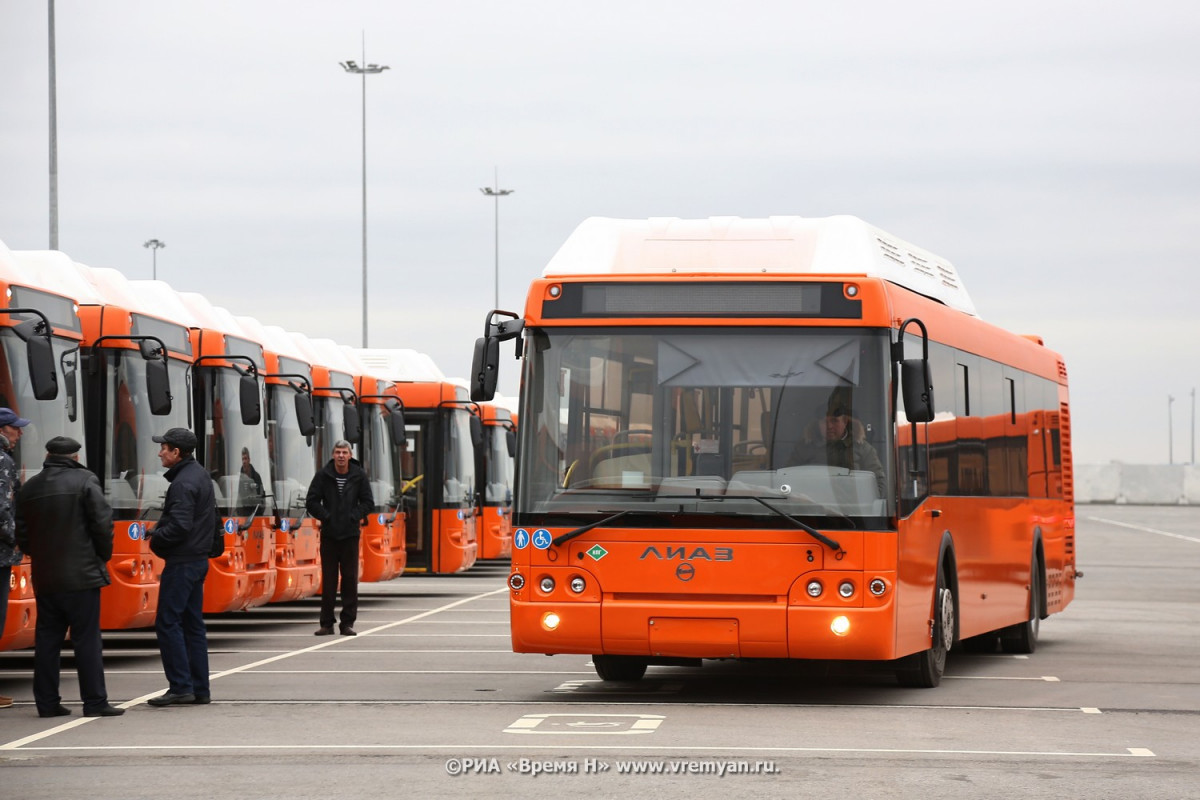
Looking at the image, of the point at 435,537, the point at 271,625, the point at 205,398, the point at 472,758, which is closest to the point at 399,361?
the point at 435,537

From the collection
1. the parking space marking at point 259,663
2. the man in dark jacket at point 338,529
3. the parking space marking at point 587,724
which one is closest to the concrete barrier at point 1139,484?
the parking space marking at point 259,663

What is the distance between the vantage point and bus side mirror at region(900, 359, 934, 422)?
12.3 metres

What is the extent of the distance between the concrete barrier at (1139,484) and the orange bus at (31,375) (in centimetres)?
8091

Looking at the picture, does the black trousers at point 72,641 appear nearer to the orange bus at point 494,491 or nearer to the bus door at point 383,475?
the bus door at point 383,475

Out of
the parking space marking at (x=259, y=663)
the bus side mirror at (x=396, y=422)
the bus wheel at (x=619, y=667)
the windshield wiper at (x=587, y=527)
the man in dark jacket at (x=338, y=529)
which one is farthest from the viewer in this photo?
the bus side mirror at (x=396, y=422)

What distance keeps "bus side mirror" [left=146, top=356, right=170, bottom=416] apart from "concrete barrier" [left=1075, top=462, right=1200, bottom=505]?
264 feet

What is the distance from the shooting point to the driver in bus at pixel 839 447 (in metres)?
12.4

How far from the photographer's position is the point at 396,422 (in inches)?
1019

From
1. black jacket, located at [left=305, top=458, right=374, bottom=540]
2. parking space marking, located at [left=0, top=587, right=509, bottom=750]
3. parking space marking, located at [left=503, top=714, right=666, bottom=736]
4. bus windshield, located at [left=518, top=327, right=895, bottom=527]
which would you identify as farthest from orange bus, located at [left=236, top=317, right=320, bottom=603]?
parking space marking, located at [left=503, top=714, right=666, bottom=736]

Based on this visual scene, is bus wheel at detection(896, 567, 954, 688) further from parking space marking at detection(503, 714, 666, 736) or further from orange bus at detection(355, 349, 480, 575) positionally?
orange bus at detection(355, 349, 480, 575)

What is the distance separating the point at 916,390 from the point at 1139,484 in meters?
82.4

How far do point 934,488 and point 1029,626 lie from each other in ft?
15.7

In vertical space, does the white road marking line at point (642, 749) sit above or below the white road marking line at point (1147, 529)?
above

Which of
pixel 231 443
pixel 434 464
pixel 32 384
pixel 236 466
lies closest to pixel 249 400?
pixel 231 443
